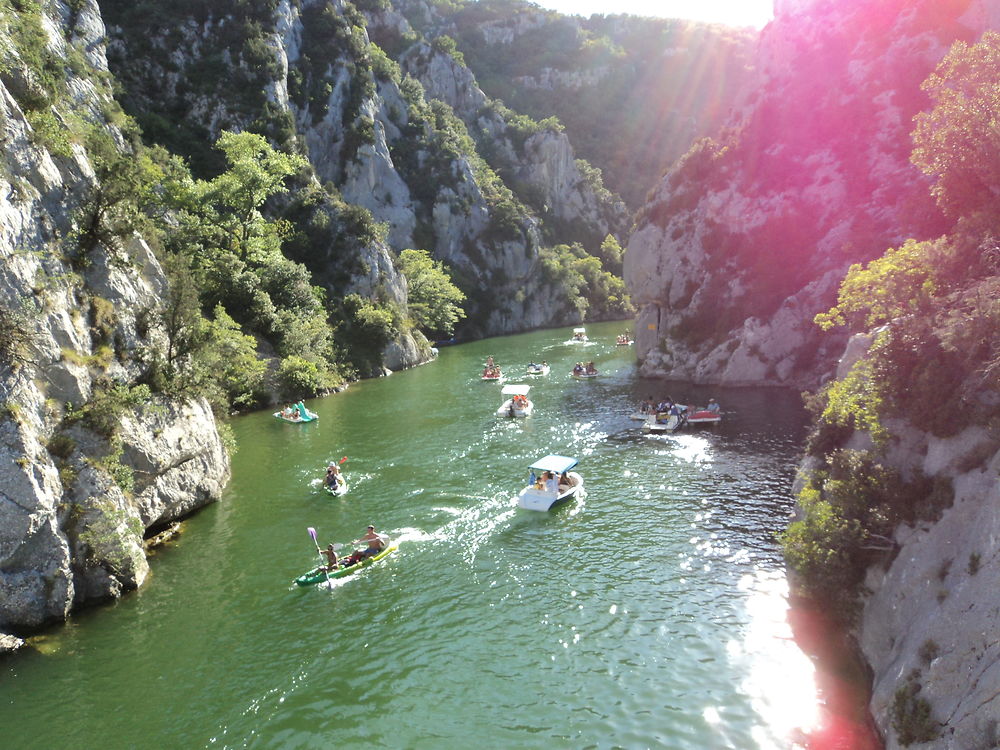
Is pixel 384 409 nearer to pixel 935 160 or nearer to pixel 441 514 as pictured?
pixel 441 514

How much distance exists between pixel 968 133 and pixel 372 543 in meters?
20.7

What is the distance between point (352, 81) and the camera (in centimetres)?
8681

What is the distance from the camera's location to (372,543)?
20.4 metres

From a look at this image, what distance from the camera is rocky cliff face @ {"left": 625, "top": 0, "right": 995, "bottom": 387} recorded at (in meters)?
43.6

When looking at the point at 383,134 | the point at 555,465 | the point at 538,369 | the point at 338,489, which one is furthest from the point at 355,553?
the point at 383,134

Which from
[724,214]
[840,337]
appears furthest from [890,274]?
[724,214]

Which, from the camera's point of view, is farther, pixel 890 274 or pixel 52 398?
pixel 52 398

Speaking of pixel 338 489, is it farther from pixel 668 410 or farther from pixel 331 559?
pixel 668 410

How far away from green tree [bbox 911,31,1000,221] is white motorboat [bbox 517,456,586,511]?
633 inches

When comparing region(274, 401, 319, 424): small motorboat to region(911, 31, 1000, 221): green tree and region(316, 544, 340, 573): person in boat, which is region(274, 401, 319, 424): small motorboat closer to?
region(316, 544, 340, 573): person in boat

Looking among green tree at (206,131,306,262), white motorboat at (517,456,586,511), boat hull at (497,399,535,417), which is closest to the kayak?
white motorboat at (517,456,586,511)

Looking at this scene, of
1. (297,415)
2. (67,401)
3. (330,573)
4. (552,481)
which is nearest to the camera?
(67,401)

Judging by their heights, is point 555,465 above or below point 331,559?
above

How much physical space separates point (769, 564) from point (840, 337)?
30.0 m
